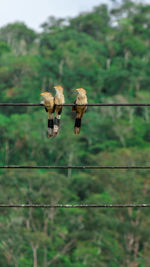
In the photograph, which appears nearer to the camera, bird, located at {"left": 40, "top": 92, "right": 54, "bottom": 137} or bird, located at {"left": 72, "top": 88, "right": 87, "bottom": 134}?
bird, located at {"left": 40, "top": 92, "right": 54, "bottom": 137}

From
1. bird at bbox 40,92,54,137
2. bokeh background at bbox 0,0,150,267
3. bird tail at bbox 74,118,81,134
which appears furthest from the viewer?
bokeh background at bbox 0,0,150,267

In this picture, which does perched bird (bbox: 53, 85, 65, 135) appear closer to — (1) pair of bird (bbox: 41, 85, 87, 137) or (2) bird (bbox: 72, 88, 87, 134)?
(1) pair of bird (bbox: 41, 85, 87, 137)

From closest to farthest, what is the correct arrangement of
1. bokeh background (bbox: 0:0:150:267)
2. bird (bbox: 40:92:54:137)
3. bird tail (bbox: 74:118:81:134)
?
1. bird (bbox: 40:92:54:137)
2. bird tail (bbox: 74:118:81:134)
3. bokeh background (bbox: 0:0:150:267)

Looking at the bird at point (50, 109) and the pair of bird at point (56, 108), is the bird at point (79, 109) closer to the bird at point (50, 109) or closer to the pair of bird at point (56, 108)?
the pair of bird at point (56, 108)

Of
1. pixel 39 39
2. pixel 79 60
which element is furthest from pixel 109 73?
pixel 39 39

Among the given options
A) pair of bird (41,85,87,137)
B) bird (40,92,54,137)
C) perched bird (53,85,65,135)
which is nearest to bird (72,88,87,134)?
pair of bird (41,85,87,137)

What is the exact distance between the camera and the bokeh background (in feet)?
111

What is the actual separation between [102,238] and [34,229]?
413 centimetres

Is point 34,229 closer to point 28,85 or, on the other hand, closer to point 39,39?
point 28,85

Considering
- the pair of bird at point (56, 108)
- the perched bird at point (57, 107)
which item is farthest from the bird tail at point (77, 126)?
the perched bird at point (57, 107)

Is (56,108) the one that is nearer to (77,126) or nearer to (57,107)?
(57,107)

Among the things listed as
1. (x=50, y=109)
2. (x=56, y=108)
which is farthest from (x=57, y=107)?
(x=50, y=109)

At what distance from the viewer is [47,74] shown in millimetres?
62844

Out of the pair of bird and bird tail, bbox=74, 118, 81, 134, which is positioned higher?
the pair of bird
